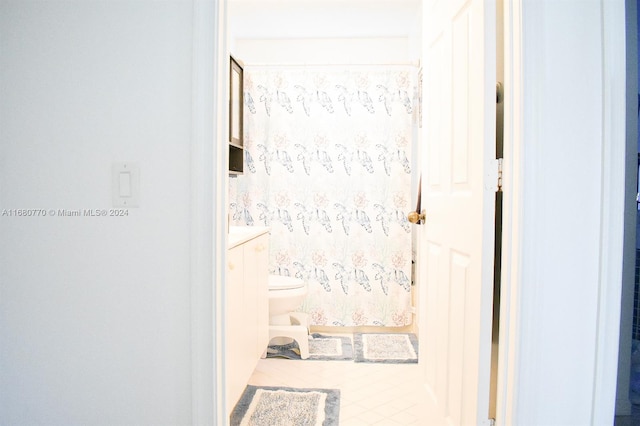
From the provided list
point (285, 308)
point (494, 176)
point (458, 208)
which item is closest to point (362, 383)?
point (285, 308)

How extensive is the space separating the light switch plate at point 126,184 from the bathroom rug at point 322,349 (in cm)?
192

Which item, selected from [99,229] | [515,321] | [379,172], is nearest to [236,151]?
[379,172]

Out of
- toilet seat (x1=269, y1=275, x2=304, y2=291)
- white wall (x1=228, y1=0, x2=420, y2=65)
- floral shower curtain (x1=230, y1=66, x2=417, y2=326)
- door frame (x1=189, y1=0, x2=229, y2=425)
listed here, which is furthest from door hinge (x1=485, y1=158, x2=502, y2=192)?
white wall (x1=228, y1=0, x2=420, y2=65)

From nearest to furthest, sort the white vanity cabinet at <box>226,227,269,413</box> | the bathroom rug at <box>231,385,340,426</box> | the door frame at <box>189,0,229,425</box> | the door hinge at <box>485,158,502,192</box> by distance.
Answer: the door frame at <box>189,0,229,425</box> < the door hinge at <box>485,158,502,192</box> < the white vanity cabinet at <box>226,227,269,413</box> < the bathroom rug at <box>231,385,340,426</box>

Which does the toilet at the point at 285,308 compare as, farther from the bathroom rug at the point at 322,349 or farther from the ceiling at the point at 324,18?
the ceiling at the point at 324,18

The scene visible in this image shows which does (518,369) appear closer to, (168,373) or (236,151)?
(168,373)

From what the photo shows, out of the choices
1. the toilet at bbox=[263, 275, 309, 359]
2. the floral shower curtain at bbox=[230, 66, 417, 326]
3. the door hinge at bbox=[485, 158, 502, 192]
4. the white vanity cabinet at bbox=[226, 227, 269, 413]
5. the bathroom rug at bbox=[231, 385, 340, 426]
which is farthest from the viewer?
the floral shower curtain at bbox=[230, 66, 417, 326]

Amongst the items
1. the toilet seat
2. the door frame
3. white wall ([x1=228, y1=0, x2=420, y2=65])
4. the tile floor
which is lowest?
the tile floor

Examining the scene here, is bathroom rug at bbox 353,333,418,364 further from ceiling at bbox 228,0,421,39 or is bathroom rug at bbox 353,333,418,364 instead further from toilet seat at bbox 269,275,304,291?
ceiling at bbox 228,0,421,39

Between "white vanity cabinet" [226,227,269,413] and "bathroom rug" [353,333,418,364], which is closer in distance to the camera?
"white vanity cabinet" [226,227,269,413]

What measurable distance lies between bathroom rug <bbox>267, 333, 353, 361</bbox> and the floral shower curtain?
1.74 ft

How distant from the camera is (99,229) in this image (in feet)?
3.83

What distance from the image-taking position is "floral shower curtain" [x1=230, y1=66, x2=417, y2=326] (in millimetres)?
3186

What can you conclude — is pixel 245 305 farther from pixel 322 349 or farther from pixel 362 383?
pixel 322 349
